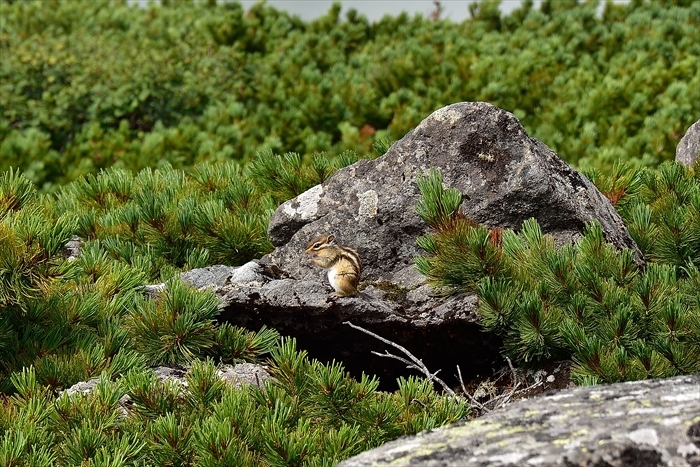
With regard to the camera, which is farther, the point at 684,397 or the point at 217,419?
the point at 217,419

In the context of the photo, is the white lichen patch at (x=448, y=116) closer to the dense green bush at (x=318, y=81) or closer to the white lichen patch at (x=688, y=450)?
the white lichen patch at (x=688, y=450)

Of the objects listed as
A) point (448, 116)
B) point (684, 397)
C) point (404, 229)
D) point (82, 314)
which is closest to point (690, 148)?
point (448, 116)

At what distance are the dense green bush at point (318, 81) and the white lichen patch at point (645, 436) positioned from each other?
9761mm

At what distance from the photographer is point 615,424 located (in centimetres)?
352

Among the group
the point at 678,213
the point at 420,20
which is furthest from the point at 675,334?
the point at 420,20

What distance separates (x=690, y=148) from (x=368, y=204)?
3476 millimetres

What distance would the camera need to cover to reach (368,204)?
6914 mm

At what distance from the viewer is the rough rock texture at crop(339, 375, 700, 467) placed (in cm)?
337

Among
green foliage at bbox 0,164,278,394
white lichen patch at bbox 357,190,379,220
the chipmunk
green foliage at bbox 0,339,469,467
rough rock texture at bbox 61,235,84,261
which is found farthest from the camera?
rough rock texture at bbox 61,235,84,261

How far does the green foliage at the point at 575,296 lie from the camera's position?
5.50m

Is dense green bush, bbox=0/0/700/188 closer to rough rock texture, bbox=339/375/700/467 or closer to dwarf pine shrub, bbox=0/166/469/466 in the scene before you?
dwarf pine shrub, bbox=0/166/469/466

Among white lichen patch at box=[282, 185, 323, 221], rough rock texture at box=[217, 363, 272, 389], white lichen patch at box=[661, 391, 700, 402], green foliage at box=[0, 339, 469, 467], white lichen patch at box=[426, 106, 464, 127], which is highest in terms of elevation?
white lichen patch at box=[426, 106, 464, 127]

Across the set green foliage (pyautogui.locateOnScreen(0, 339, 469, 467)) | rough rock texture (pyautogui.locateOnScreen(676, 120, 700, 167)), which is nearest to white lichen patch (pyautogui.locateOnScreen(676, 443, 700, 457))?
green foliage (pyautogui.locateOnScreen(0, 339, 469, 467))

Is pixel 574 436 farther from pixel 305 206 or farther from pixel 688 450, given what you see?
pixel 305 206
